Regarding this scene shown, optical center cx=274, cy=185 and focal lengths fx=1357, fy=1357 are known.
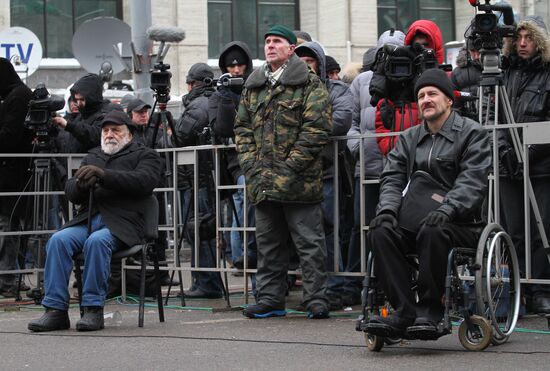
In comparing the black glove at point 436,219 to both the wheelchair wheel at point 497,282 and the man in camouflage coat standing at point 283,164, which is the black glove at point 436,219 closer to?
the wheelchair wheel at point 497,282

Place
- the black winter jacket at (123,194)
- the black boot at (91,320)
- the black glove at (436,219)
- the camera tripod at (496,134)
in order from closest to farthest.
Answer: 1. the black glove at (436,219)
2. the camera tripod at (496,134)
3. the black boot at (91,320)
4. the black winter jacket at (123,194)

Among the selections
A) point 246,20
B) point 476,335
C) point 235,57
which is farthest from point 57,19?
point 476,335

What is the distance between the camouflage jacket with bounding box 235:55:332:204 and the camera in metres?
10.3

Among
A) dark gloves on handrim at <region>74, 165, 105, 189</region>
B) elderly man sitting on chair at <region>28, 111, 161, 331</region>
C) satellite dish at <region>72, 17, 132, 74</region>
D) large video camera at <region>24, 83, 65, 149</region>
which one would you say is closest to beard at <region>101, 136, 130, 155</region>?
elderly man sitting on chair at <region>28, 111, 161, 331</region>

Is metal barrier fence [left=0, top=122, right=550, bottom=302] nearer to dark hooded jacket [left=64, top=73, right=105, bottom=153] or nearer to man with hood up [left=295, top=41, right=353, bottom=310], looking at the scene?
man with hood up [left=295, top=41, right=353, bottom=310]

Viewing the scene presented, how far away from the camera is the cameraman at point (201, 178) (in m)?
11.9

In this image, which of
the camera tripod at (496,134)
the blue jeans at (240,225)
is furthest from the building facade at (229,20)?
the camera tripod at (496,134)

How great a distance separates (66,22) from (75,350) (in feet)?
65.9

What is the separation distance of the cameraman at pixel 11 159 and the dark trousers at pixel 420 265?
16.4 ft

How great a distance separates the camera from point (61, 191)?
12508 millimetres

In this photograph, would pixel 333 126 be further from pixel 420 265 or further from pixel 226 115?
pixel 420 265

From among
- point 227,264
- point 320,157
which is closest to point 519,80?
point 320,157

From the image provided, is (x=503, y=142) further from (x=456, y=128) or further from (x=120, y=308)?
(x=120, y=308)

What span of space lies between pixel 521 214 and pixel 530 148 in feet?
1.64
